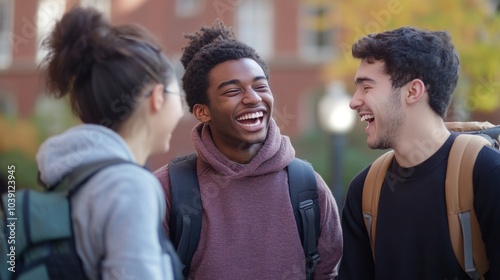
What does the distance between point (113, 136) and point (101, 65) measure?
0.26 meters

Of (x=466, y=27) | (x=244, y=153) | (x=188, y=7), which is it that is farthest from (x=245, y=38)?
(x=244, y=153)

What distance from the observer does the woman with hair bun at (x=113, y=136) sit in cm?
240

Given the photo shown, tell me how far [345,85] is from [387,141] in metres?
21.2

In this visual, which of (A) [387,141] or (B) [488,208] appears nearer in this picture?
(B) [488,208]

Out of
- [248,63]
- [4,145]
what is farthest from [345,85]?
[248,63]

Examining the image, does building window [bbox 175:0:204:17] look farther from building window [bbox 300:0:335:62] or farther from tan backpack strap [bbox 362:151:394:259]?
tan backpack strap [bbox 362:151:394:259]

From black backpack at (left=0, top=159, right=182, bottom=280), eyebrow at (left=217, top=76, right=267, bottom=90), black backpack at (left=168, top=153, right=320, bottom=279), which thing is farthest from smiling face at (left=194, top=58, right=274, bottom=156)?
black backpack at (left=0, top=159, right=182, bottom=280)

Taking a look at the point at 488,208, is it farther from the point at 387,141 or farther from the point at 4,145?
the point at 4,145

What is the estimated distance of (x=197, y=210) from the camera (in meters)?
3.55

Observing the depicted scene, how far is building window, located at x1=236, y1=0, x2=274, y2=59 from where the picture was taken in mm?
29031

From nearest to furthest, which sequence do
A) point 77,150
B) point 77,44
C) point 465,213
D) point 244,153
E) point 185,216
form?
point 77,150
point 77,44
point 465,213
point 185,216
point 244,153

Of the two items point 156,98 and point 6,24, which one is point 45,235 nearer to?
point 156,98

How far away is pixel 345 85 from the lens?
24344 mm

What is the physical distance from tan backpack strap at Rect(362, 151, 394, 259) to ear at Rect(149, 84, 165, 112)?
47.1 inches
